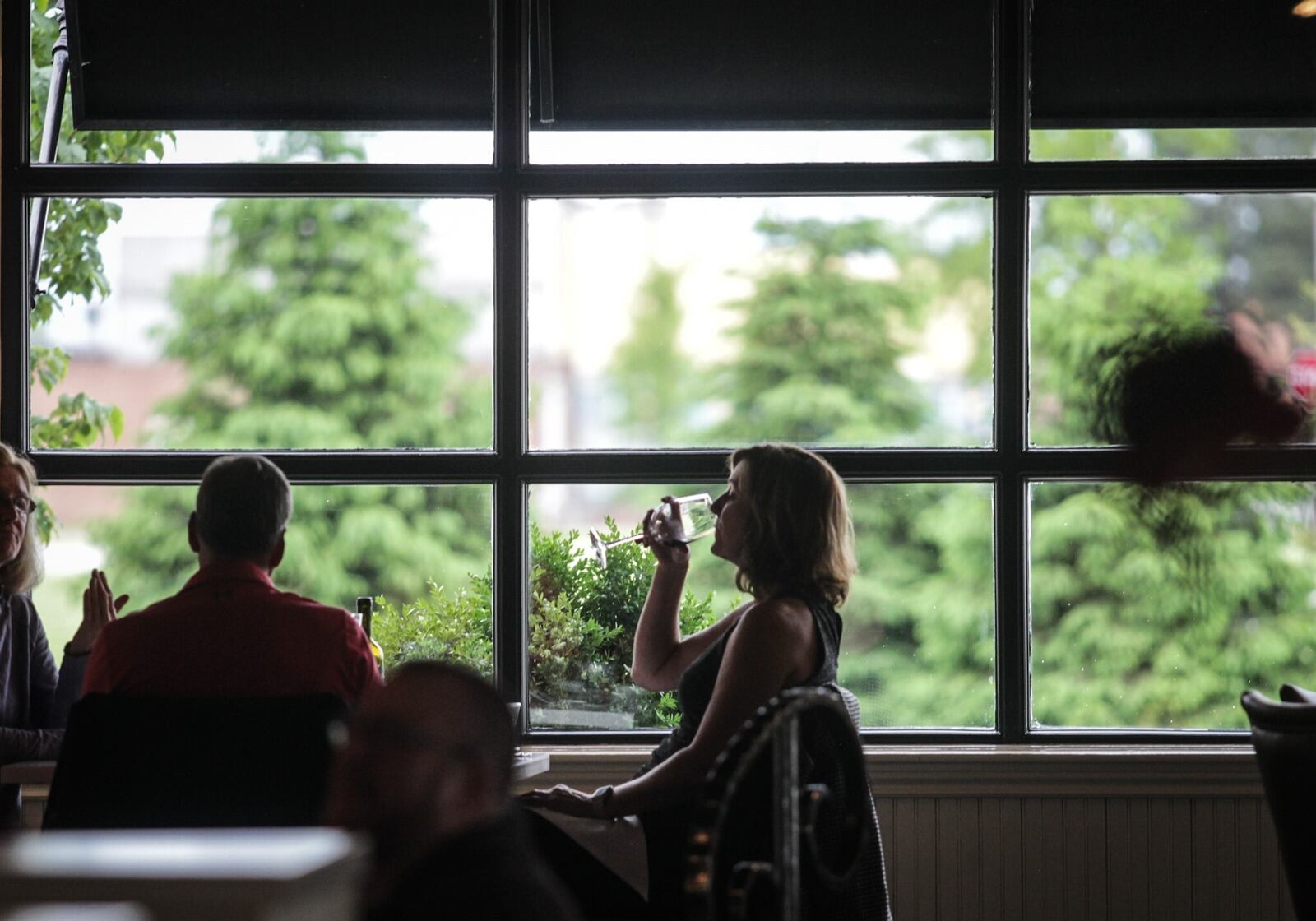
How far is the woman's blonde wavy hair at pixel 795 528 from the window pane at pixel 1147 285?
1130mm

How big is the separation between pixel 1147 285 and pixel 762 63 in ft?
3.76

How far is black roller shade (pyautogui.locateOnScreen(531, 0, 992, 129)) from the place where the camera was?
11.6 ft

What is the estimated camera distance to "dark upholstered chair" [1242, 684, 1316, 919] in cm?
230

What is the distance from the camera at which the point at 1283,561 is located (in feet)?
11.4

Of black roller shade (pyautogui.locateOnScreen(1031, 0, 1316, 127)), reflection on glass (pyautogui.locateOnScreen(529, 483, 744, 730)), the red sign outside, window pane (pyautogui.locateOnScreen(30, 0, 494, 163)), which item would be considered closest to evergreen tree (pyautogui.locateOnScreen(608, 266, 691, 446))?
reflection on glass (pyautogui.locateOnScreen(529, 483, 744, 730))

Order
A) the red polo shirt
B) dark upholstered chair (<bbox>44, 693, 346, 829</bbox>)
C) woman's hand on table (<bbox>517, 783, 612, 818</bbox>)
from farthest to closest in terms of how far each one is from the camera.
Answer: woman's hand on table (<bbox>517, 783, 612, 818</bbox>)
the red polo shirt
dark upholstered chair (<bbox>44, 693, 346, 829</bbox>)

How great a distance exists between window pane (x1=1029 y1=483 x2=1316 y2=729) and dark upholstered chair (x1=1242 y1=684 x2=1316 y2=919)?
1096 mm

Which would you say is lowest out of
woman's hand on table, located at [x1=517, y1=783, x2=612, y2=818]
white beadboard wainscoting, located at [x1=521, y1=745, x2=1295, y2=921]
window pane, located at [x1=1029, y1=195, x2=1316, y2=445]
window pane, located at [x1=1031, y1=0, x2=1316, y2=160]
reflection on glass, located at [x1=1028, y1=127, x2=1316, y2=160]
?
white beadboard wainscoting, located at [x1=521, y1=745, x2=1295, y2=921]

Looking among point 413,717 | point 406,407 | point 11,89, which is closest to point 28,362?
point 11,89

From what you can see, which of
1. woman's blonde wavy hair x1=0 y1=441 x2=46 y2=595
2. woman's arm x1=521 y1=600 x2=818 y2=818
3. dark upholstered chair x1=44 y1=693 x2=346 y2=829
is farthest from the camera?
woman's blonde wavy hair x1=0 y1=441 x2=46 y2=595

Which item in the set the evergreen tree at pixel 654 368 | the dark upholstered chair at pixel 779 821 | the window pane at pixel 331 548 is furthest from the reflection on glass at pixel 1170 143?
the dark upholstered chair at pixel 779 821

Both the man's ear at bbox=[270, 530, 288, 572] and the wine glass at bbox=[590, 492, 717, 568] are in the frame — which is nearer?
the man's ear at bbox=[270, 530, 288, 572]

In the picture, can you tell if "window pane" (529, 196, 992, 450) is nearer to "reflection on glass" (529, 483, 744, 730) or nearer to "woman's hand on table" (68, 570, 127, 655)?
"reflection on glass" (529, 483, 744, 730)

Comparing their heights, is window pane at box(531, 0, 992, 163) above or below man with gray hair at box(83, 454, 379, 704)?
above
